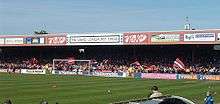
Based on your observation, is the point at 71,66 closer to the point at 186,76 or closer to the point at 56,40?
the point at 56,40

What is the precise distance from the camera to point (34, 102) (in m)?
27.3

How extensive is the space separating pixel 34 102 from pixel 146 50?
46.1m

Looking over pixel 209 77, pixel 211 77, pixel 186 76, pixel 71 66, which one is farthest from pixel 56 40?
pixel 211 77

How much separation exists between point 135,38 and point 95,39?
680 cm

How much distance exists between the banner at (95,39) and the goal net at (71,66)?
112 inches

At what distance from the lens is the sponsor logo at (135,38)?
64625 mm

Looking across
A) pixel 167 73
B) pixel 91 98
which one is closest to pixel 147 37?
pixel 167 73

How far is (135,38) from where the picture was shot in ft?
215

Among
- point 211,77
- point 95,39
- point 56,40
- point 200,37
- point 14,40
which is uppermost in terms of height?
point 14,40

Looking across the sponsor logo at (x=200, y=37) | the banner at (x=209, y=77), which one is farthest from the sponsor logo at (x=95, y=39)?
the banner at (x=209, y=77)

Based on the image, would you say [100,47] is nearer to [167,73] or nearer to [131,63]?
[131,63]

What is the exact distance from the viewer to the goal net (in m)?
69.7

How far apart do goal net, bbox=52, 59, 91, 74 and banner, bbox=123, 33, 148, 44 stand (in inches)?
295

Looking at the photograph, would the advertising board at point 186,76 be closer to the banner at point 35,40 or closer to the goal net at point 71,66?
the goal net at point 71,66
